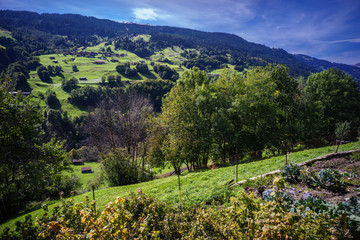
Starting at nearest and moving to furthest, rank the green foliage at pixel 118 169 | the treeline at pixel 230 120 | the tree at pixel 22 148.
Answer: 1. the tree at pixel 22 148
2. the green foliage at pixel 118 169
3. the treeline at pixel 230 120

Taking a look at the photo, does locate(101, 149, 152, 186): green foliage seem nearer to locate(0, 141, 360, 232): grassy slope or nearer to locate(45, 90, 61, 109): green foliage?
locate(0, 141, 360, 232): grassy slope

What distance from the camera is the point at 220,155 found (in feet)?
90.3

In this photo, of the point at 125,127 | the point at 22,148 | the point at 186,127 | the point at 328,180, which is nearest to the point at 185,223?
the point at 328,180

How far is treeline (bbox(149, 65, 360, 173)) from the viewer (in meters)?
23.8

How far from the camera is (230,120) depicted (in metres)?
26.1

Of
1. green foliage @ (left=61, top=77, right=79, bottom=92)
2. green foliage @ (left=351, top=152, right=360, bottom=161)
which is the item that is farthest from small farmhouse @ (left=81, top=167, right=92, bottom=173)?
green foliage @ (left=61, top=77, right=79, bottom=92)

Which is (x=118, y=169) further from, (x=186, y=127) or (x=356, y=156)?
(x=356, y=156)

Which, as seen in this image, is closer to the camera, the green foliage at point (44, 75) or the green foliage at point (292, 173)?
the green foliage at point (292, 173)

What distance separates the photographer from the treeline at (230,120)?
23766mm

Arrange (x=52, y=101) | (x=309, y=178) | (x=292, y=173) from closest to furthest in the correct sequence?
(x=309, y=178), (x=292, y=173), (x=52, y=101)

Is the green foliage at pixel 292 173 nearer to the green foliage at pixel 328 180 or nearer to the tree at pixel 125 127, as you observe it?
the green foliage at pixel 328 180

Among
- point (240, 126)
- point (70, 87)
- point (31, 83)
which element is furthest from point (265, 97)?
point (31, 83)

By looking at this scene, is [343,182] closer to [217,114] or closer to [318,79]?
[217,114]

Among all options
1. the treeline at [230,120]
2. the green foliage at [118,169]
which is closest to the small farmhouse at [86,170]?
the green foliage at [118,169]
